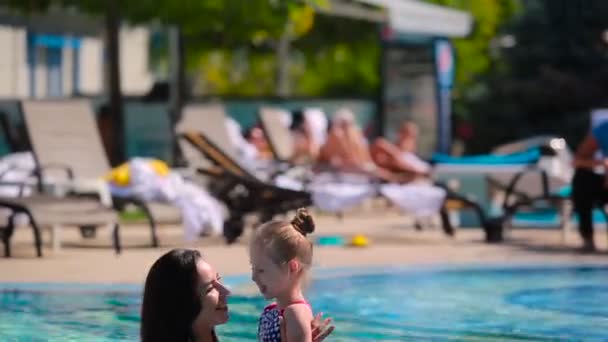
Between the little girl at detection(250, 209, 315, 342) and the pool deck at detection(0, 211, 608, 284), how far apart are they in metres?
5.22

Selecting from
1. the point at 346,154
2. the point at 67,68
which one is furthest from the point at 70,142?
the point at 67,68

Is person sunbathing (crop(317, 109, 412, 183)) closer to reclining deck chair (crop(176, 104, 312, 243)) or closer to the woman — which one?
reclining deck chair (crop(176, 104, 312, 243))

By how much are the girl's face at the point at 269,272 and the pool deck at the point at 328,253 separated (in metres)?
5.24

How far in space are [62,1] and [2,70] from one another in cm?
962

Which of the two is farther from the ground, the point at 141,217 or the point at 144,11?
the point at 144,11

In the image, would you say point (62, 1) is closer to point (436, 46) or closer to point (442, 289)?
point (436, 46)

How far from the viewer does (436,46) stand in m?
26.0

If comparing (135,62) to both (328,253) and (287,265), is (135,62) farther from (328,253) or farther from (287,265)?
(287,265)

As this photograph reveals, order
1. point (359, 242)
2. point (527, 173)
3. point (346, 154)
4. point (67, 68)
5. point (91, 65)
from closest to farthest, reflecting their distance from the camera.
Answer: point (359, 242), point (527, 173), point (346, 154), point (67, 68), point (91, 65)

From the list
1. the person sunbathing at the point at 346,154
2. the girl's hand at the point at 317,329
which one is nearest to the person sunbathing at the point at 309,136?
the person sunbathing at the point at 346,154

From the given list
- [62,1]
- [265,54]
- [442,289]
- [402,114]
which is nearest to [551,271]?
[442,289]

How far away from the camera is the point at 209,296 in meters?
5.57

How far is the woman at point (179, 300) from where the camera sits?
18.0 feet

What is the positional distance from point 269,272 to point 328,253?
7958mm
